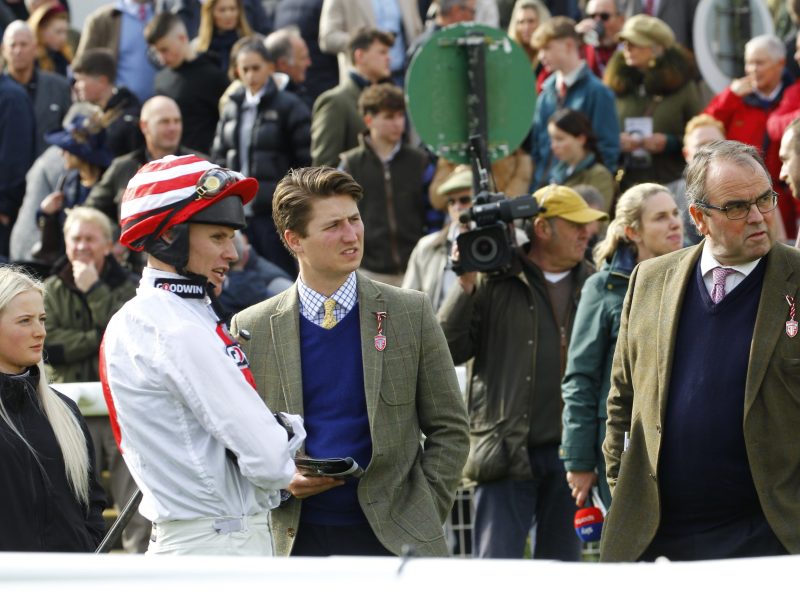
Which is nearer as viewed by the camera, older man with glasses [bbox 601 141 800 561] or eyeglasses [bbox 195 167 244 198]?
eyeglasses [bbox 195 167 244 198]

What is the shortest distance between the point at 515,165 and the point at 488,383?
11.1 ft

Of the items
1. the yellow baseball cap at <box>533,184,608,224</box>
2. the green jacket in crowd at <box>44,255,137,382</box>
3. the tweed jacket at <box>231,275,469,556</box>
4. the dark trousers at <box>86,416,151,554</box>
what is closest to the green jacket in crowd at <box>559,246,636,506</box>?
the yellow baseball cap at <box>533,184,608,224</box>

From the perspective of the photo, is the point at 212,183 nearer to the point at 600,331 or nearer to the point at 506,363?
the point at 600,331

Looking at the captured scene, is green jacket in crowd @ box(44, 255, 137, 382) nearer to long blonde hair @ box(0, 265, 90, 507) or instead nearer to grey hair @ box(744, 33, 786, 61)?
long blonde hair @ box(0, 265, 90, 507)

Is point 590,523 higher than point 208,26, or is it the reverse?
point 208,26

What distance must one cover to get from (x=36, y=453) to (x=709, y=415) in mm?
2382

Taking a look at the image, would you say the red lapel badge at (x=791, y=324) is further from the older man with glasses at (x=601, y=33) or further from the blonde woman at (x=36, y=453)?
the older man with glasses at (x=601, y=33)

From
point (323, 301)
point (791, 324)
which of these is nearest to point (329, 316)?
point (323, 301)

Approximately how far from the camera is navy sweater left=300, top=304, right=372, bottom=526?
520 cm

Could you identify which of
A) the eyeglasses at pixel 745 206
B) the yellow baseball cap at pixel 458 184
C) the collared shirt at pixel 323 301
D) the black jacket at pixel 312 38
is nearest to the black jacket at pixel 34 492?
the collared shirt at pixel 323 301

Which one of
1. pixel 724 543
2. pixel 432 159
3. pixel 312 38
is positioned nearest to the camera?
pixel 724 543

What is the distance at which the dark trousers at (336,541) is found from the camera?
17.0 ft

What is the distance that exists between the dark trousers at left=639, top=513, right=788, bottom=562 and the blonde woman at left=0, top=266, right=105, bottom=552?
2044 mm

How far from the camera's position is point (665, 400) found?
198 inches
